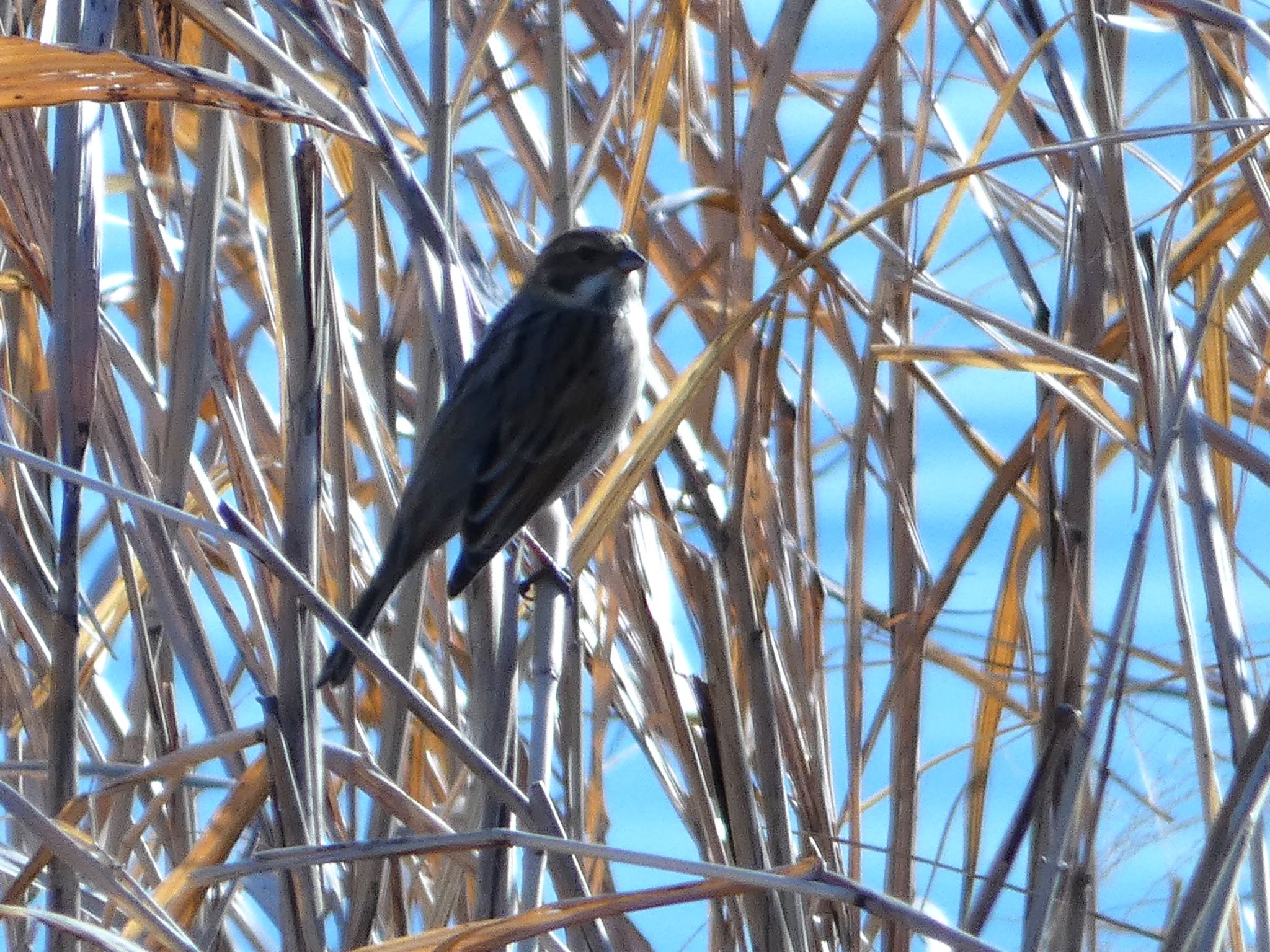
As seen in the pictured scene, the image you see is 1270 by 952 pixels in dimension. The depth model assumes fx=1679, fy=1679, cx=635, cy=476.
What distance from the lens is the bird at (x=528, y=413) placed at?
239 cm

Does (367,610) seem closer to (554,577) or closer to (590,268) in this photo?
(554,577)

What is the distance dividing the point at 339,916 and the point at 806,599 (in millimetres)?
743

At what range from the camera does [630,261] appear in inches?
104

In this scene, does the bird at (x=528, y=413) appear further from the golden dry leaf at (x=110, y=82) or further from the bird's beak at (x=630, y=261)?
the golden dry leaf at (x=110, y=82)

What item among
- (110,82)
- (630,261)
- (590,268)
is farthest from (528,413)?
(110,82)

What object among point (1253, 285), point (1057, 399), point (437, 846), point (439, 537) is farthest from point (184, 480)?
point (1253, 285)

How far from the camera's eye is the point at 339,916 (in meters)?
2.19

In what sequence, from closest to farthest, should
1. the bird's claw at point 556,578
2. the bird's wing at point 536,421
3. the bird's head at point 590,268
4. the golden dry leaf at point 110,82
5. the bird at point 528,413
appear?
the golden dry leaf at point 110,82 → the bird's claw at point 556,578 → the bird at point 528,413 → the bird's head at point 590,268 → the bird's wing at point 536,421

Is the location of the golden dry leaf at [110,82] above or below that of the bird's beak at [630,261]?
below

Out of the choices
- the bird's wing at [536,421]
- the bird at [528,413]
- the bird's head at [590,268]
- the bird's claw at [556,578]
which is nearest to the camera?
the bird's claw at [556,578]

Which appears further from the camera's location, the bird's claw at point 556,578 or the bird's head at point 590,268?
the bird's head at point 590,268

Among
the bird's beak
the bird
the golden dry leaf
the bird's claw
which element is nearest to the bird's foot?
the bird's claw

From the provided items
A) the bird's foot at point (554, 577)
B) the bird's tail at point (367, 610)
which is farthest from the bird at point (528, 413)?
the bird's foot at point (554, 577)

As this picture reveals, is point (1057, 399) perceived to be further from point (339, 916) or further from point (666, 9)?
point (339, 916)
